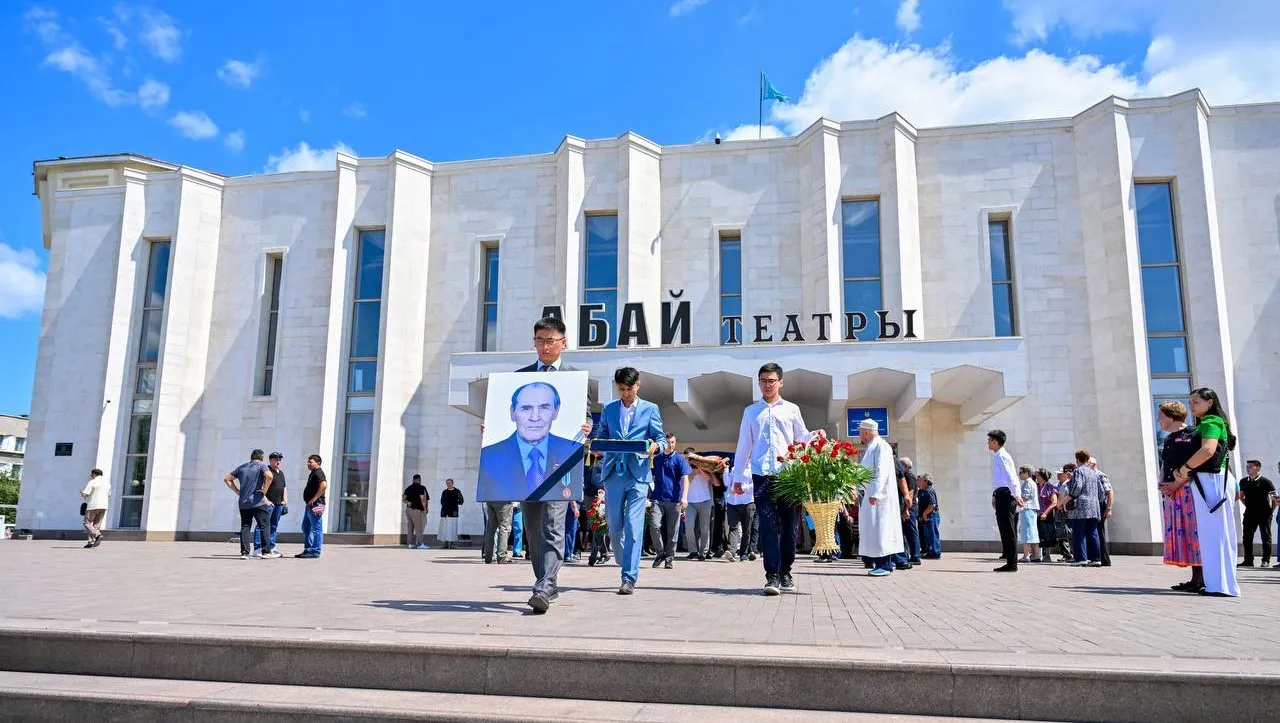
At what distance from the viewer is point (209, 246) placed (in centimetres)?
2555

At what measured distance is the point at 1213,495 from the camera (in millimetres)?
8055

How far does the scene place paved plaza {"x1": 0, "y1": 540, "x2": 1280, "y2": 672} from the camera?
4430mm

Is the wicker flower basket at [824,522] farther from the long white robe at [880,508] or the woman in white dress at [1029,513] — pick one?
the woman in white dress at [1029,513]

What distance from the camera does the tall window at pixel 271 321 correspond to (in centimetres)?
2500

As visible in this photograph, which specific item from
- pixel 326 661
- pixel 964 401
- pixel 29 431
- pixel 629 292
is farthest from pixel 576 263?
pixel 326 661

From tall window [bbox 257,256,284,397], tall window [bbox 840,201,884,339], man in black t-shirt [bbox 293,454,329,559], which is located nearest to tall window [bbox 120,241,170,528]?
tall window [bbox 257,256,284,397]

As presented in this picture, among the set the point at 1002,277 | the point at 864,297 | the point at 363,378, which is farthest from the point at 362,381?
the point at 1002,277

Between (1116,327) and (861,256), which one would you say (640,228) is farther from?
(1116,327)

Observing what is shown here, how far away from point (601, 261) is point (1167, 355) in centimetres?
1453

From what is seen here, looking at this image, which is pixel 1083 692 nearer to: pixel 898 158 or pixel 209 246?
pixel 898 158

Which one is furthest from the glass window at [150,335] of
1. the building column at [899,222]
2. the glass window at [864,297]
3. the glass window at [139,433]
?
the building column at [899,222]

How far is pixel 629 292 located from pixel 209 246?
12.9 m

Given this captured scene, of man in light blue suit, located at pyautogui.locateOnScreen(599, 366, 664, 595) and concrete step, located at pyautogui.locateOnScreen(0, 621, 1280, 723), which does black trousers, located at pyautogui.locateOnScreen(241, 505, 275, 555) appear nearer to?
man in light blue suit, located at pyautogui.locateOnScreen(599, 366, 664, 595)

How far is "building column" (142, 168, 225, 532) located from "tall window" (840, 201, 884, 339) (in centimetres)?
1830
